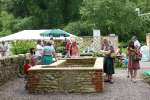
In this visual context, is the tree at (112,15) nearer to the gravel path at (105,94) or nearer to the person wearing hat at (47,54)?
the person wearing hat at (47,54)

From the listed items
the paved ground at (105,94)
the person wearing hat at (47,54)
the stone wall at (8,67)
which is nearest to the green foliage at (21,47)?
the stone wall at (8,67)

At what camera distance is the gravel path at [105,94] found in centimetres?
1461

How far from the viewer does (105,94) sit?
15.5 m

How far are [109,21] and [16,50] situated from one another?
22.6m

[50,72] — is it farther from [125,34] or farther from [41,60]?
[125,34]

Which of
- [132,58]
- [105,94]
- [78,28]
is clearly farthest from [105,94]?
[78,28]

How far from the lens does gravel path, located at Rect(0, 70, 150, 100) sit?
1461 centimetres

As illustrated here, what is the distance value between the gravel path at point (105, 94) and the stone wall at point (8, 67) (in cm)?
95

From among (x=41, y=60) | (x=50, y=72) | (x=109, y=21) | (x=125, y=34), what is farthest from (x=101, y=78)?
(x=125, y=34)

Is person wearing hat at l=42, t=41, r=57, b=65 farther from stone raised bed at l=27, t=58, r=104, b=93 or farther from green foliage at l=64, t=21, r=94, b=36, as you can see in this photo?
green foliage at l=64, t=21, r=94, b=36

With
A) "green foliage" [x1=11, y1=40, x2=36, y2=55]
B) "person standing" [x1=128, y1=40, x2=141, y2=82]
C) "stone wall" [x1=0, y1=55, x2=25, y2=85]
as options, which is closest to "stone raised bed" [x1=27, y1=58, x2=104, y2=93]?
"stone wall" [x1=0, y1=55, x2=25, y2=85]

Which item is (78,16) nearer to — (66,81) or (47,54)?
(47,54)

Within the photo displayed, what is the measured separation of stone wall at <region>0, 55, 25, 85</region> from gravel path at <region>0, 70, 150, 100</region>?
3.12 ft

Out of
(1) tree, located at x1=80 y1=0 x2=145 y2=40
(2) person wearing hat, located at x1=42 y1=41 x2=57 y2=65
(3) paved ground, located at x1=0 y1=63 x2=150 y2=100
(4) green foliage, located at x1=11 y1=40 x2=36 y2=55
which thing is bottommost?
(3) paved ground, located at x1=0 y1=63 x2=150 y2=100
